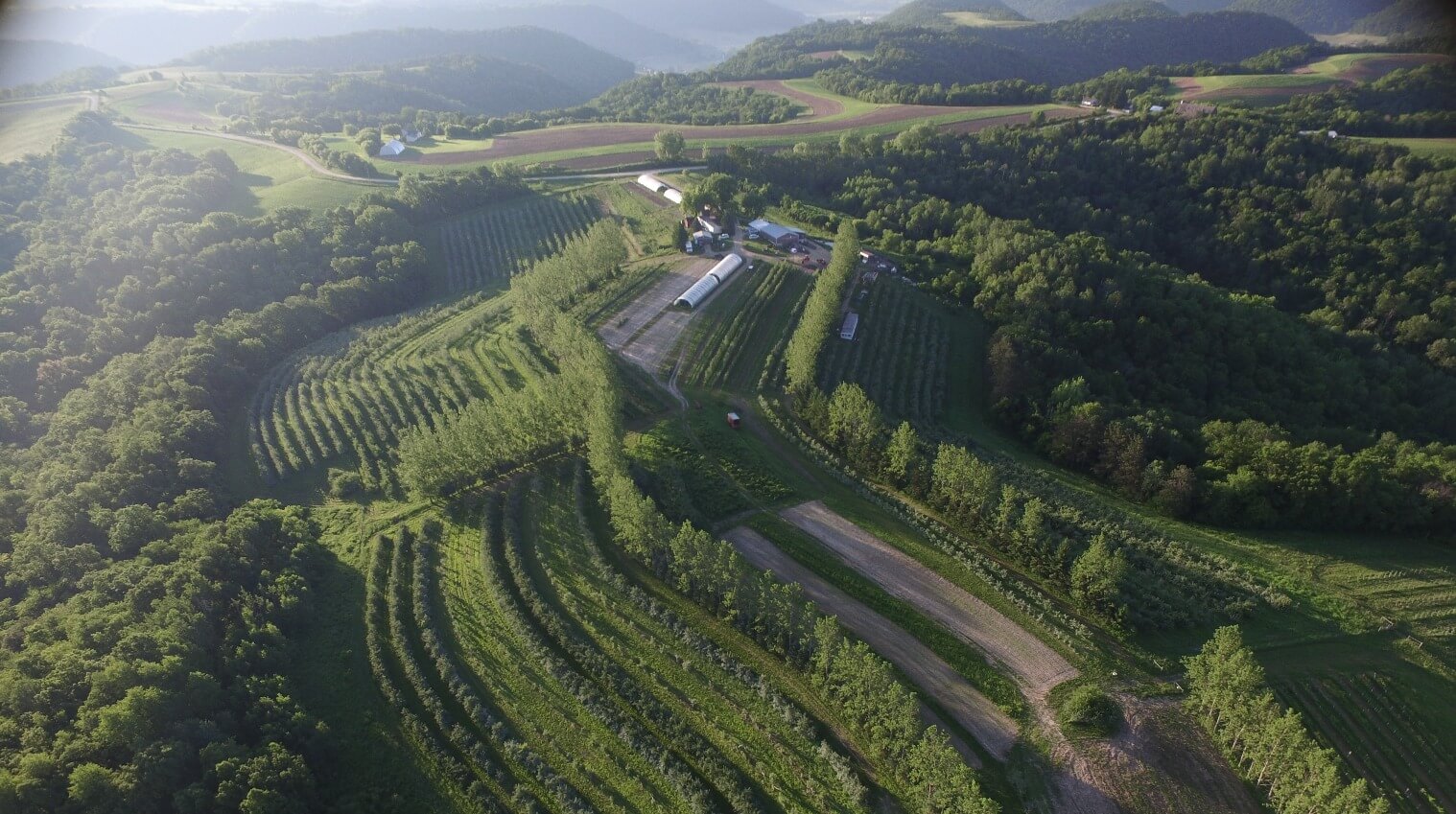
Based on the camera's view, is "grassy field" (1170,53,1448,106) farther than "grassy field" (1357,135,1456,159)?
Yes

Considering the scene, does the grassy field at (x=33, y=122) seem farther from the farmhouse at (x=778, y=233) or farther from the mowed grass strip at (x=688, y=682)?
the mowed grass strip at (x=688, y=682)

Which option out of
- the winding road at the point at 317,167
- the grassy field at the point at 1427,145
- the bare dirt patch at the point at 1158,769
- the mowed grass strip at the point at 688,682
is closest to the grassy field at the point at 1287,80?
the grassy field at the point at 1427,145

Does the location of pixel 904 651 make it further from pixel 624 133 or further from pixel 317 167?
pixel 317 167

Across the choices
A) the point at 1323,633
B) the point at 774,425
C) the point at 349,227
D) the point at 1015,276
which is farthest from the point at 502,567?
the point at 349,227

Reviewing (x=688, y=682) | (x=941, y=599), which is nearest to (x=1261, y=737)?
(x=941, y=599)

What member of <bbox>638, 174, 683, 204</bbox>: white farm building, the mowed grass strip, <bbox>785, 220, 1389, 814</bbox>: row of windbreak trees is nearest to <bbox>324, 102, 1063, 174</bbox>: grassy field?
<bbox>638, 174, 683, 204</bbox>: white farm building

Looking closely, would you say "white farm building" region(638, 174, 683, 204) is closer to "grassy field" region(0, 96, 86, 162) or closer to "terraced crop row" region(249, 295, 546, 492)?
"terraced crop row" region(249, 295, 546, 492)

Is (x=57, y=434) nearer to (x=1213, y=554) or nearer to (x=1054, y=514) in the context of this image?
(x=1054, y=514)
